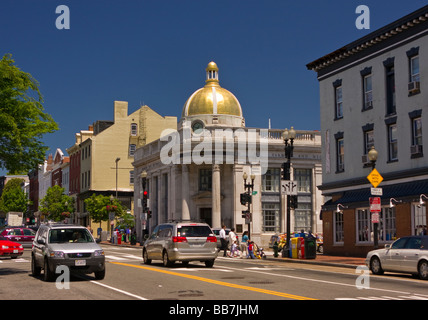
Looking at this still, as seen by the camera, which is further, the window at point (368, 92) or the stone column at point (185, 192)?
the stone column at point (185, 192)

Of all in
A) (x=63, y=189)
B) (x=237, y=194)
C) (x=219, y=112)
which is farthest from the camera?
(x=63, y=189)

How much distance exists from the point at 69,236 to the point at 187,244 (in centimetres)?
631

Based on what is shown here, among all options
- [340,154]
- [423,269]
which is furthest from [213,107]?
[423,269]

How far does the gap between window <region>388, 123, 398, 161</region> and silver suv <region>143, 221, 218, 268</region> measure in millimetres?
12536

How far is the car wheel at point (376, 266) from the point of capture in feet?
77.6

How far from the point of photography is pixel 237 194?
55.9 metres

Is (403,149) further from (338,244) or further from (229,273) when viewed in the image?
(229,273)

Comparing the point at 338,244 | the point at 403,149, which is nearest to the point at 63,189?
the point at 338,244

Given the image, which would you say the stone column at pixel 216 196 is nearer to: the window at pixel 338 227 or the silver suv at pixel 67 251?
the window at pixel 338 227

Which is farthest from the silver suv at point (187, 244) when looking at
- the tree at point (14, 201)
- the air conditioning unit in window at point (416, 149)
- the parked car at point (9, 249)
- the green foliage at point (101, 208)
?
the tree at point (14, 201)

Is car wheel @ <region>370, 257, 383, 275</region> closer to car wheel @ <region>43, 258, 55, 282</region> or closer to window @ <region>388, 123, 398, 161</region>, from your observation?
window @ <region>388, 123, 398, 161</region>

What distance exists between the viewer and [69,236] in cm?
2023

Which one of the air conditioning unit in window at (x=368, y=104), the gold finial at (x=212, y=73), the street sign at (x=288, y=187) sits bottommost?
the street sign at (x=288, y=187)
